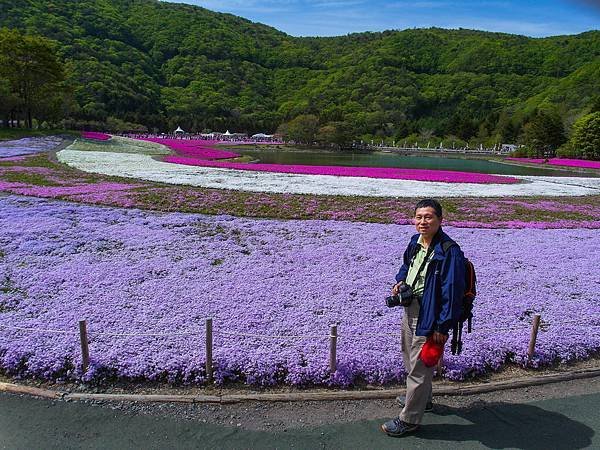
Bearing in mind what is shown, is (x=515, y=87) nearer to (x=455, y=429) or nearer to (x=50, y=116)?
(x=50, y=116)

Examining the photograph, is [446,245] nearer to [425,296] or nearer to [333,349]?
[425,296]

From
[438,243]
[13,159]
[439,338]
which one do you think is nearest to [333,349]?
[439,338]

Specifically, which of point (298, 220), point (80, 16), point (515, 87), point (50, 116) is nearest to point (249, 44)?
point (80, 16)

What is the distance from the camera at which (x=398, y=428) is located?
174 inches

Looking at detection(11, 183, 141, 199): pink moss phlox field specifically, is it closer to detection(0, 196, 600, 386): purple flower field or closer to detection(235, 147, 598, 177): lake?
detection(0, 196, 600, 386): purple flower field

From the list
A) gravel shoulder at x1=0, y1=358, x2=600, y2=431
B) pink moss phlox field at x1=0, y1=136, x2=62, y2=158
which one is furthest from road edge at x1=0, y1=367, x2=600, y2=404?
pink moss phlox field at x1=0, y1=136, x2=62, y2=158

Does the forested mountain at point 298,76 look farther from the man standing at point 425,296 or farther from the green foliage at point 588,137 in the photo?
the man standing at point 425,296

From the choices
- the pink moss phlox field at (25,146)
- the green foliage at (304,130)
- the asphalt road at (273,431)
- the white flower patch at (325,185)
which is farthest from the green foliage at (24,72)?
the asphalt road at (273,431)

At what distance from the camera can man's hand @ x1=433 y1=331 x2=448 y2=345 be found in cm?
394

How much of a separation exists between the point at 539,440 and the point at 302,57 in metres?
201

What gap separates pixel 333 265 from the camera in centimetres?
991

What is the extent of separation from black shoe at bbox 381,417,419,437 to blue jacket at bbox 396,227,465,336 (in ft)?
3.34

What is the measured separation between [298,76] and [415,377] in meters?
185

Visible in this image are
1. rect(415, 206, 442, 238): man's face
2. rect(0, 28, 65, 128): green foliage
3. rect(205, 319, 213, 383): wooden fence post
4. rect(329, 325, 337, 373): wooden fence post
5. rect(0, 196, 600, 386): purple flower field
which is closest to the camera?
rect(415, 206, 442, 238): man's face
